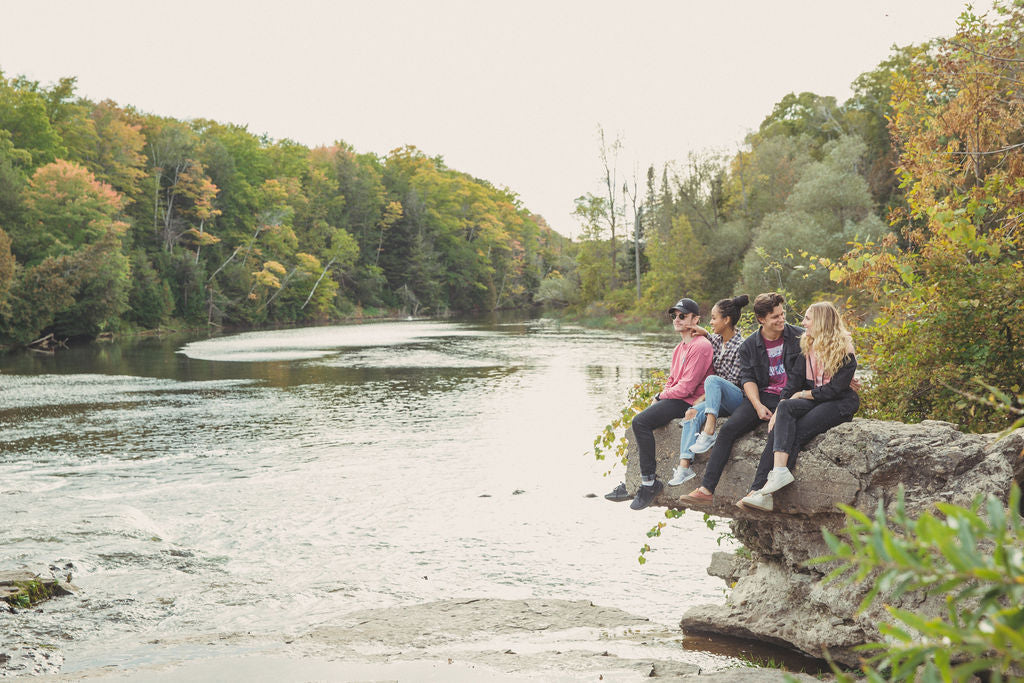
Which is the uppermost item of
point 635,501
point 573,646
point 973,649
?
point 973,649

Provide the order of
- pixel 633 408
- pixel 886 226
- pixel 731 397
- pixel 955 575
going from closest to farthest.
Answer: pixel 955 575
pixel 731 397
pixel 633 408
pixel 886 226

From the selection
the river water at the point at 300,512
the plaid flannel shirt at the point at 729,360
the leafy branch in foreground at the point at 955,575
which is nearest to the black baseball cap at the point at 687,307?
the plaid flannel shirt at the point at 729,360

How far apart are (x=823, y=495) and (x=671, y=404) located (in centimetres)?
149

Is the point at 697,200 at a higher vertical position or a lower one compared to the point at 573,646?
higher

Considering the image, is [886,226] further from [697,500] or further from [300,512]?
[697,500]

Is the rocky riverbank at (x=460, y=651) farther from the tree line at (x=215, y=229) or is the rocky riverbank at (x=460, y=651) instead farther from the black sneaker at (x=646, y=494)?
the tree line at (x=215, y=229)

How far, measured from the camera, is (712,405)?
20.7 ft

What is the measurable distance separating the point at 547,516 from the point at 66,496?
24.0ft

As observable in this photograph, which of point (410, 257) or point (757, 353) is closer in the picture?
point (757, 353)

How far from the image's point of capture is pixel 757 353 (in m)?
6.29

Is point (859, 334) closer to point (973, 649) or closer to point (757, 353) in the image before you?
point (757, 353)

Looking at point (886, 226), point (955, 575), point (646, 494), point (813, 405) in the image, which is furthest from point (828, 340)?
point (886, 226)

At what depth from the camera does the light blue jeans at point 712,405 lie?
6.34 m

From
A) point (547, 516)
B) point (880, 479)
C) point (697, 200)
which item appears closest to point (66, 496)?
point (547, 516)
